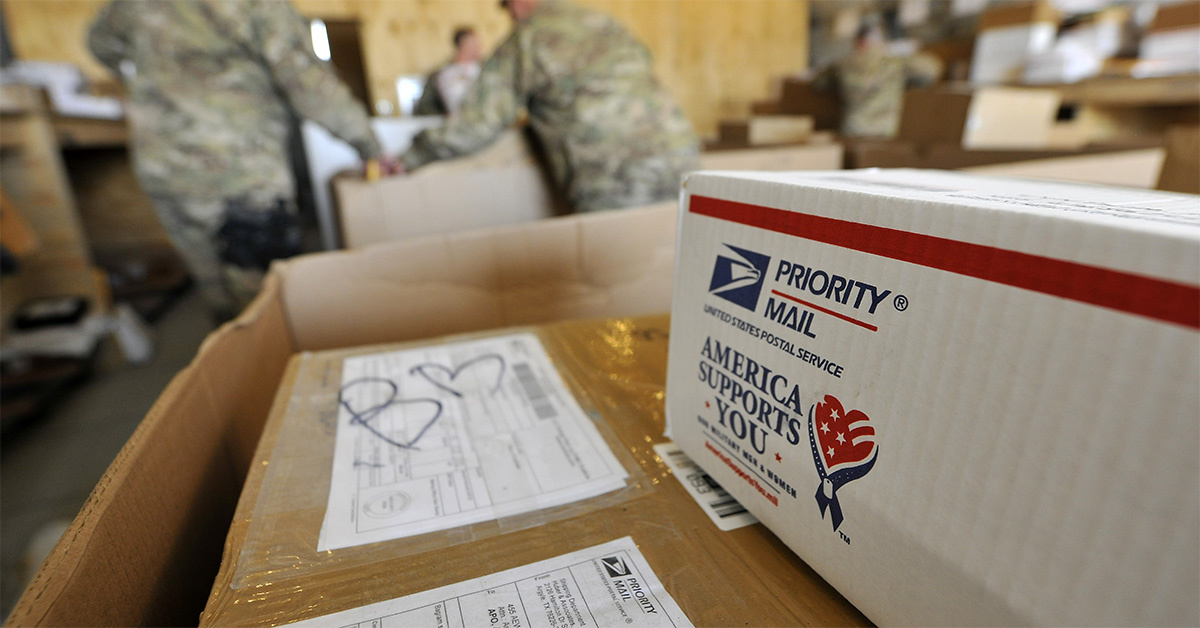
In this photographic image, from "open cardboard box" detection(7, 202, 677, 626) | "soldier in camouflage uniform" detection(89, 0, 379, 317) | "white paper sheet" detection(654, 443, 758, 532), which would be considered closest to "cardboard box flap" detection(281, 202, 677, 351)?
"open cardboard box" detection(7, 202, 677, 626)

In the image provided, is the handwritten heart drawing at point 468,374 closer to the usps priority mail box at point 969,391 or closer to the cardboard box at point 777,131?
the usps priority mail box at point 969,391

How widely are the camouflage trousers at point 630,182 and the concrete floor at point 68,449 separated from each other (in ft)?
3.32

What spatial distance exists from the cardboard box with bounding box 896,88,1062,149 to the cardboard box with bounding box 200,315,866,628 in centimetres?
168

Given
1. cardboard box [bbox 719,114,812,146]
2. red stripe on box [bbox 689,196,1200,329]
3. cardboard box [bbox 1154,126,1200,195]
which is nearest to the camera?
red stripe on box [bbox 689,196,1200,329]

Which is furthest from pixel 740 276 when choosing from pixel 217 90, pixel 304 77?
pixel 217 90

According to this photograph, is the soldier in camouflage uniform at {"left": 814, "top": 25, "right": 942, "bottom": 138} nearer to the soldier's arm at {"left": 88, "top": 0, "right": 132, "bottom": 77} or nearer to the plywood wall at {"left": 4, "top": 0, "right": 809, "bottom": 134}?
the plywood wall at {"left": 4, "top": 0, "right": 809, "bottom": 134}

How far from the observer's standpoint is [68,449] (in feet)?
3.86

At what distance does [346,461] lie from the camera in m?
0.41

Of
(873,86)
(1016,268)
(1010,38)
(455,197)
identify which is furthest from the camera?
(873,86)

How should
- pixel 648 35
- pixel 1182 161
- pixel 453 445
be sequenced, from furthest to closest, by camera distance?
pixel 648 35 → pixel 1182 161 → pixel 453 445

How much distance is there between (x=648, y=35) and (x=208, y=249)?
327 centimetres

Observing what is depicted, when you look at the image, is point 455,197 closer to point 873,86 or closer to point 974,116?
point 974,116

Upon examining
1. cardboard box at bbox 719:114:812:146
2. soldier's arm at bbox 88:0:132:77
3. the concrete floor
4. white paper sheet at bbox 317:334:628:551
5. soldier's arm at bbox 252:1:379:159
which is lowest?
the concrete floor

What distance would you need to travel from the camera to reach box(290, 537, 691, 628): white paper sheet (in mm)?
286
